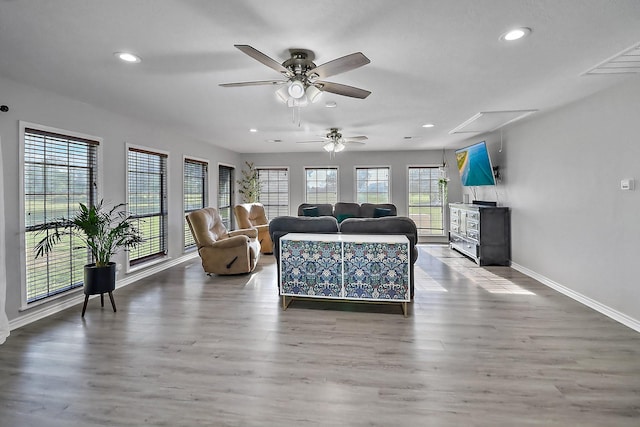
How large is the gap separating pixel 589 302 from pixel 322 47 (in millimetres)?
4205

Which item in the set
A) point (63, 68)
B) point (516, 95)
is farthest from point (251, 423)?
point (516, 95)

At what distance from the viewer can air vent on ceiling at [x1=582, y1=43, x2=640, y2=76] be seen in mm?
2514

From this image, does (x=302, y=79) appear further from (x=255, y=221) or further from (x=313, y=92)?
(x=255, y=221)

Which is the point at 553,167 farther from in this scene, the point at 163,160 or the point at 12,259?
the point at 12,259

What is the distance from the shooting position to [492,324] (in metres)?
3.20

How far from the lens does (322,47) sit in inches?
97.0

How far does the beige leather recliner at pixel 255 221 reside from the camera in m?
6.61

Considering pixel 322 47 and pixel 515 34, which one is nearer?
pixel 515 34

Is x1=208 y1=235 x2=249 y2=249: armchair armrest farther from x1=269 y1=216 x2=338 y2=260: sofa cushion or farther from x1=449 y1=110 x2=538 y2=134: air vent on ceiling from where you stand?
x1=449 y1=110 x2=538 y2=134: air vent on ceiling

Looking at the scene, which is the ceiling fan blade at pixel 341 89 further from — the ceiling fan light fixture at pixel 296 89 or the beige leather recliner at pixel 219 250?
the beige leather recliner at pixel 219 250

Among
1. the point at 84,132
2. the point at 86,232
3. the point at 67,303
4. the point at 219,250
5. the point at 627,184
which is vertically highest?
the point at 84,132

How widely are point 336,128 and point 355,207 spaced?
2554mm

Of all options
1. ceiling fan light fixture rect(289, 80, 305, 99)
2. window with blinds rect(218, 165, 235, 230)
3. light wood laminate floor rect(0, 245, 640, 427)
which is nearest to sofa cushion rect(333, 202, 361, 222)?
window with blinds rect(218, 165, 235, 230)

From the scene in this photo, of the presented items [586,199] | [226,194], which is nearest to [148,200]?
[226,194]
